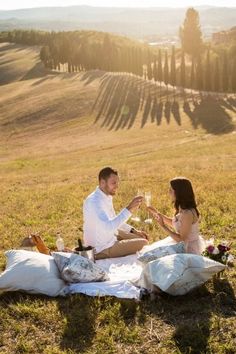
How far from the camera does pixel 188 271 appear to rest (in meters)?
8.60

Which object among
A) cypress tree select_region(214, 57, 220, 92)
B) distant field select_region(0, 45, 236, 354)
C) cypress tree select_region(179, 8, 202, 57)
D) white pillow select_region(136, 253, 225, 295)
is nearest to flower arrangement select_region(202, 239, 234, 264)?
distant field select_region(0, 45, 236, 354)

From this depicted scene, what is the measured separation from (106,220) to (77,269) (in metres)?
1.55

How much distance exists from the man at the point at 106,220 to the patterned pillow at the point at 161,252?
3.19 feet

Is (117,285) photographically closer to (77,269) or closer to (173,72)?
(77,269)

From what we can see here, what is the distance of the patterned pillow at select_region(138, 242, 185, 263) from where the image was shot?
31.0 ft

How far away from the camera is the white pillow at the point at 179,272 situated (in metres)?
8.48

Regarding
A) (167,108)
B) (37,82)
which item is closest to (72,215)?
(167,108)

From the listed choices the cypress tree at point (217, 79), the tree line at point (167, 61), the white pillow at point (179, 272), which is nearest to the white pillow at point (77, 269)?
the white pillow at point (179, 272)

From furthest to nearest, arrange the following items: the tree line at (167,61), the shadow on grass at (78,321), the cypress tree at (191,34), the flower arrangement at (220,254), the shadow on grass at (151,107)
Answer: the cypress tree at (191,34)
the tree line at (167,61)
the shadow on grass at (151,107)
the flower arrangement at (220,254)
the shadow on grass at (78,321)

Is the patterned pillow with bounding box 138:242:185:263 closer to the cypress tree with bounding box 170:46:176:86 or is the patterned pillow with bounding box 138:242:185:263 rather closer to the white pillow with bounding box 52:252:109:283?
the white pillow with bounding box 52:252:109:283

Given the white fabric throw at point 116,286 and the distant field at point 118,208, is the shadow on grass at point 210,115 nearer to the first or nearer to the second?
the distant field at point 118,208

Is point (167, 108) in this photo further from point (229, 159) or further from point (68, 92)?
point (229, 159)

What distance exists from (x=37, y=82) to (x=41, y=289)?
106 metres

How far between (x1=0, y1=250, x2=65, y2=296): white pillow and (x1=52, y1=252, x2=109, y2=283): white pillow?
190mm
